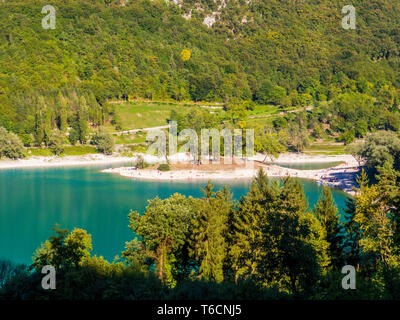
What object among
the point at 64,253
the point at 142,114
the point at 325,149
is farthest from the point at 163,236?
the point at 142,114

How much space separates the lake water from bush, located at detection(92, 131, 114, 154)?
15.9 m

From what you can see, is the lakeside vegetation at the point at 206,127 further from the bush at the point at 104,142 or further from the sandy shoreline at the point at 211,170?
the sandy shoreline at the point at 211,170

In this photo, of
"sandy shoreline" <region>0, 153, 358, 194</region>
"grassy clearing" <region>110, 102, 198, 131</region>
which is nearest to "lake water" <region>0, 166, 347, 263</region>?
"sandy shoreline" <region>0, 153, 358, 194</region>

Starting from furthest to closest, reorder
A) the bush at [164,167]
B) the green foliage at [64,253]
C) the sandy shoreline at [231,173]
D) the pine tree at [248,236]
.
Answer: the bush at [164,167] < the sandy shoreline at [231,173] < the pine tree at [248,236] < the green foliage at [64,253]

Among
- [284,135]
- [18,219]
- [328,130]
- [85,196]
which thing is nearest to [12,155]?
[85,196]

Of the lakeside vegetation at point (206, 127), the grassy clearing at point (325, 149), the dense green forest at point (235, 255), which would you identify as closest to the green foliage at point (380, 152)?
the lakeside vegetation at point (206, 127)

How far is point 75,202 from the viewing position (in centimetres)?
5403

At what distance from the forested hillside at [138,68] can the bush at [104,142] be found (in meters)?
6.62

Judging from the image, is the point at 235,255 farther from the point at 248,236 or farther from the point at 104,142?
the point at 104,142

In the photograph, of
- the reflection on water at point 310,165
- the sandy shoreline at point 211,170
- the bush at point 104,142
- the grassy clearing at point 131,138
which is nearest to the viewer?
the sandy shoreline at point 211,170

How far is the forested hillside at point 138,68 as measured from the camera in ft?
357

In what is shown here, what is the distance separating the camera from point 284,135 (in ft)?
336

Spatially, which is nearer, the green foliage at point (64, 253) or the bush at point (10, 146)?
the green foliage at point (64, 253)
